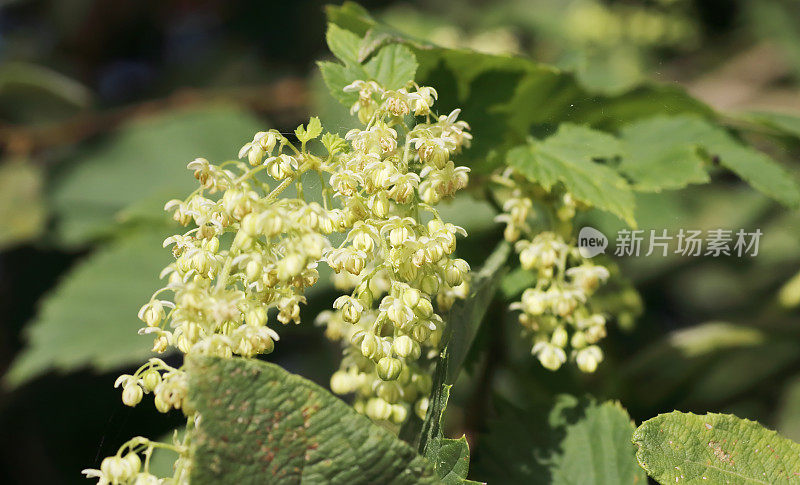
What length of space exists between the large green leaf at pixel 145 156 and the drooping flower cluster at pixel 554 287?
1.71m

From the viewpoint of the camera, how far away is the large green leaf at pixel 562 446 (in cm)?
115

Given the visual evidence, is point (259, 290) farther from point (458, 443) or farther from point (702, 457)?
point (702, 457)

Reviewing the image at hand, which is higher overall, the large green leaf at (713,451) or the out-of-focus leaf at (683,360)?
the out-of-focus leaf at (683,360)

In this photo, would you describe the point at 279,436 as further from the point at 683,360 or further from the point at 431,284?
the point at 683,360

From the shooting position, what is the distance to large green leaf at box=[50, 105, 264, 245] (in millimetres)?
2744

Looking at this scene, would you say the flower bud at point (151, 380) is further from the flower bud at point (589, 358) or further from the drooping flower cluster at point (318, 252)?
the flower bud at point (589, 358)

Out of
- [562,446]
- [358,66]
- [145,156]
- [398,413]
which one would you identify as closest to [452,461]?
[398,413]

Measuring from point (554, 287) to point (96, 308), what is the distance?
4.79 ft

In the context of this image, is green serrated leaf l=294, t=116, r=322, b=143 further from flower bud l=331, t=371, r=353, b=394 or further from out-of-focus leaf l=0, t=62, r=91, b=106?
out-of-focus leaf l=0, t=62, r=91, b=106

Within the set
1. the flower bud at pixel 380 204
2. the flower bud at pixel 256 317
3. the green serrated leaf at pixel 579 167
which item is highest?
the green serrated leaf at pixel 579 167

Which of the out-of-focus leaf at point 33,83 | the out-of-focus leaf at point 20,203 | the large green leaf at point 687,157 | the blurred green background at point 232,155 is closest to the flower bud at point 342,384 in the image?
the blurred green background at point 232,155

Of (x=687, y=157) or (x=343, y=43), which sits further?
(x=687, y=157)

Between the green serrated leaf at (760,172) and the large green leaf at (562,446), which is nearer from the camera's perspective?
the large green leaf at (562,446)

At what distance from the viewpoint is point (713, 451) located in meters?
0.98
